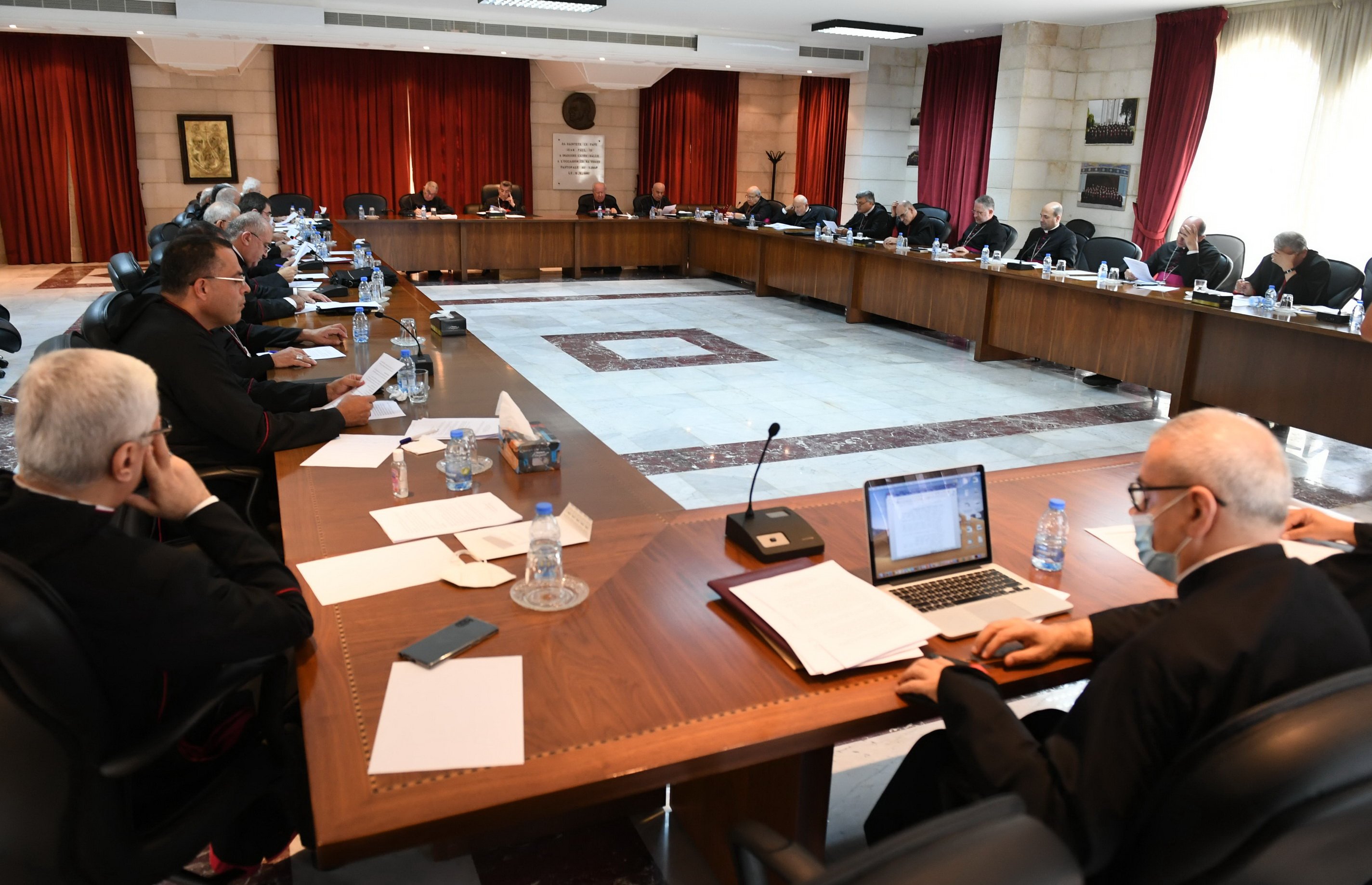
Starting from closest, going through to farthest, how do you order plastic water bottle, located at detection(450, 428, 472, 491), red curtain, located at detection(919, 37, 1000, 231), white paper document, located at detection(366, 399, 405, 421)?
plastic water bottle, located at detection(450, 428, 472, 491), white paper document, located at detection(366, 399, 405, 421), red curtain, located at detection(919, 37, 1000, 231)

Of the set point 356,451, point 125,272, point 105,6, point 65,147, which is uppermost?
point 105,6

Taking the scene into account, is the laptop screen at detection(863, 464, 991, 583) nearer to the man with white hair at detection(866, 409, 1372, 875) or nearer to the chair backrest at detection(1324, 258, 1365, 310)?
the man with white hair at detection(866, 409, 1372, 875)

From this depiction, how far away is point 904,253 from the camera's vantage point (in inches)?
314

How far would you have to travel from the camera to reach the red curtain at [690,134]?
13.8 metres

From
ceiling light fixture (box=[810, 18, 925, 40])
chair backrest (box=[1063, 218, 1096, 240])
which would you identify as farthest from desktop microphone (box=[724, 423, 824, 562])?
ceiling light fixture (box=[810, 18, 925, 40])

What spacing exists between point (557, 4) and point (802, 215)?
3421 mm

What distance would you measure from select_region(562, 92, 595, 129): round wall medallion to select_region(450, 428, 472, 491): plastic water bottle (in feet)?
39.5

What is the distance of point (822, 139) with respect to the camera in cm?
1430

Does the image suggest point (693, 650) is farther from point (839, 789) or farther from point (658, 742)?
point (839, 789)

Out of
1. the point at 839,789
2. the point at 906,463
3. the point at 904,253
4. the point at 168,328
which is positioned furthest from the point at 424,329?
the point at 904,253

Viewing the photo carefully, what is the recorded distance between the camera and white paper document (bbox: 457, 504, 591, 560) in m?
1.94

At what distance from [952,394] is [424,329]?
3.39 m

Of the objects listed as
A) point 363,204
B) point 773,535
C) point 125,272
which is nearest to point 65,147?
point 363,204

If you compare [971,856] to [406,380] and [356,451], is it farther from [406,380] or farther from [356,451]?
[406,380]
